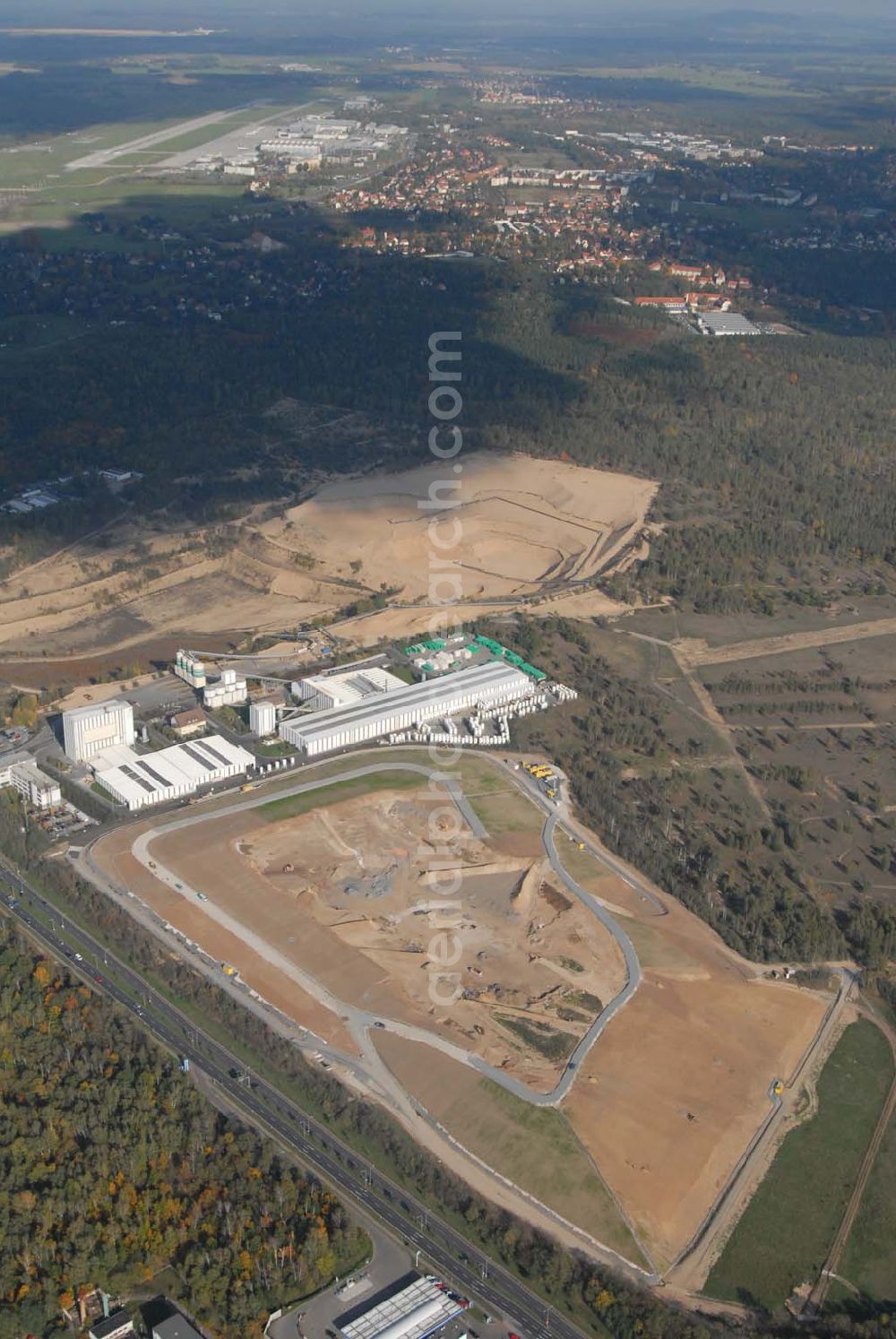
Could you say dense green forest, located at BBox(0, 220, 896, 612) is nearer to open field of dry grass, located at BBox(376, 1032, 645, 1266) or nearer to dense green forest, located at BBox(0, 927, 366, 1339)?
open field of dry grass, located at BBox(376, 1032, 645, 1266)

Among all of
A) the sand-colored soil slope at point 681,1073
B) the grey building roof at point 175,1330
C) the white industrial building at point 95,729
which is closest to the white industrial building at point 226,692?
the white industrial building at point 95,729

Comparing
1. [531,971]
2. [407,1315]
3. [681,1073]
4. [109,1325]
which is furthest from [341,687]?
[109,1325]

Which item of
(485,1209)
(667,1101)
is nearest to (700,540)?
(667,1101)

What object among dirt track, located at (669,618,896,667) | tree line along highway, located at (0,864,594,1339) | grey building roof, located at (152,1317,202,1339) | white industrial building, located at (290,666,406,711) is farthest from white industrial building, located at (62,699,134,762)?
grey building roof, located at (152,1317,202,1339)

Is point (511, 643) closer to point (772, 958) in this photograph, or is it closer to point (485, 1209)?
point (772, 958)

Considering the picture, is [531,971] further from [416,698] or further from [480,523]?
[480,523]

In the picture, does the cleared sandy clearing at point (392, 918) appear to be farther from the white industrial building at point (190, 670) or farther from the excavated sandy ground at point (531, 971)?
the white industrial building at point (190, 670)
